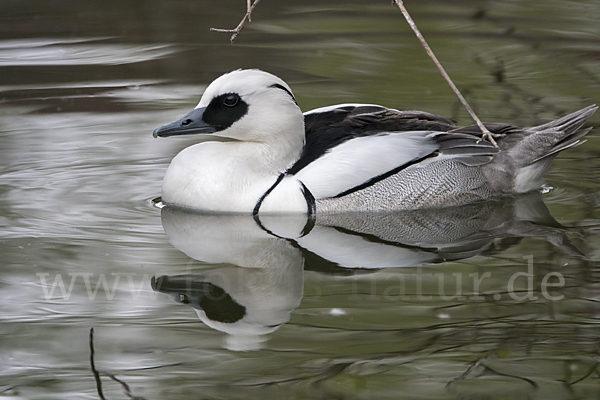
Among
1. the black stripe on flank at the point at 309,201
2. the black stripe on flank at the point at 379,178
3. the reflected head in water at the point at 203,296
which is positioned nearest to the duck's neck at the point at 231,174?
the black stripe on flank at the point at 309,201

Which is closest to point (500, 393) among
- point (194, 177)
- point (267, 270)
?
point (267, 270)

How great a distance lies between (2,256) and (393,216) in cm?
274

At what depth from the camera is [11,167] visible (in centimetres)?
734

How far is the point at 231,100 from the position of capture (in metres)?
6.31

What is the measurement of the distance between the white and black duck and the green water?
6.7 inches

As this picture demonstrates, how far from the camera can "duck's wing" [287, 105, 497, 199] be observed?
6309 mm

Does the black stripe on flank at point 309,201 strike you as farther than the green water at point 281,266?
Yes

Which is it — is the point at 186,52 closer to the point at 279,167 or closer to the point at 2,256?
the point at 279,167

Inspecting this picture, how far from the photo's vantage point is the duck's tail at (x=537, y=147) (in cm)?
671

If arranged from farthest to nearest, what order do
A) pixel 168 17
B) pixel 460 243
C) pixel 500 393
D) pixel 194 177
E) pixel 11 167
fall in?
pixel 168 17
pixel 11 167
pixel 194 177
pixel 460 243
pixel 500 393

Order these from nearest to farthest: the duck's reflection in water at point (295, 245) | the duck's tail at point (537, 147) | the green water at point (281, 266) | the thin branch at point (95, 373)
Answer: the thin branch at point (95, 373)
the green water at point (281, 266)
the duck's reflection in water at point (295, 245)
the duck's tail at point (537, 147)

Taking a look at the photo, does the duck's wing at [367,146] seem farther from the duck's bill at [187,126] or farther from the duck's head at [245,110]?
the duck's bill at [187,126]

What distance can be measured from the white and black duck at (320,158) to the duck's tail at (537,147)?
1cm

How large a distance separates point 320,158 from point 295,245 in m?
0.76
